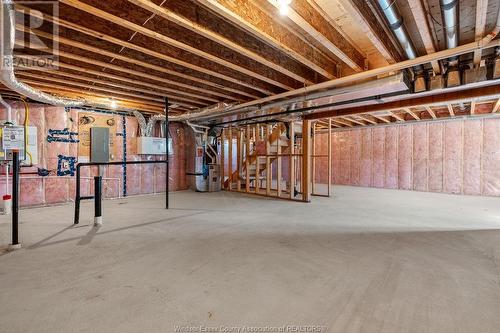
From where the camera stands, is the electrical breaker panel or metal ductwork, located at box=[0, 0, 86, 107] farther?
the electrical breaker panel

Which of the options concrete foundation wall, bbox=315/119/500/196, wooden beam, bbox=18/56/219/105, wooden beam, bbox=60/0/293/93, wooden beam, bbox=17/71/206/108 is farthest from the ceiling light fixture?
concrete foundation wall, bbox=315/119/500/196

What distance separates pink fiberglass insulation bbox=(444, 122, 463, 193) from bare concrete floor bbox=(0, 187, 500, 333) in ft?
12.6

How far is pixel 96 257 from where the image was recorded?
2221 millimetres

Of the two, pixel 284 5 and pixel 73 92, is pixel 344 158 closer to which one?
pixel 284 5

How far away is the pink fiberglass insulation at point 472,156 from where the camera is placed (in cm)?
639

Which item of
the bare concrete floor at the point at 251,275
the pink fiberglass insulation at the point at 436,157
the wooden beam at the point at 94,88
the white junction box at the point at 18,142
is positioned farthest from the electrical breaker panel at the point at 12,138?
the pink fiberglass insulation at the point at 436,157

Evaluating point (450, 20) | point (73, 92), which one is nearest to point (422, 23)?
point (450, 20)

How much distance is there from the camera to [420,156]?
7.27 metres

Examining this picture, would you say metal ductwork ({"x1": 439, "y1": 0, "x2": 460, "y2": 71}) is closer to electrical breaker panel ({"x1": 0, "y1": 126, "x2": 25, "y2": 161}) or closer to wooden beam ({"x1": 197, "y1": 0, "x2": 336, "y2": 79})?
wooden beam ({"x1": 197, "y1": 0, "x2": 336, "y2": 79})

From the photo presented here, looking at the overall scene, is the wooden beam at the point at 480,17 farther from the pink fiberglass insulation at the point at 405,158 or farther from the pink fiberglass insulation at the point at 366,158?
the pink fiberglass insulation at the point at 366,158

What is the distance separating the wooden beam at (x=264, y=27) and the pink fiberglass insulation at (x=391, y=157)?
19.4ft

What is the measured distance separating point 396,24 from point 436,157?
6.55 meters

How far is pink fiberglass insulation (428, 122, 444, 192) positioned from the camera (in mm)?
6938

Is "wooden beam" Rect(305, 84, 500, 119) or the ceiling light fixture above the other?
the ceiling light fixture
